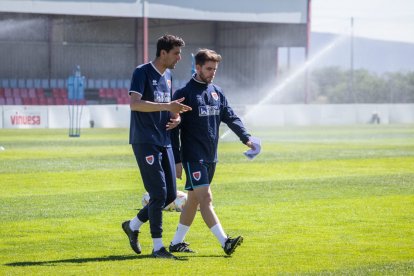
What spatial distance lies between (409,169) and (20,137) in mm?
17897

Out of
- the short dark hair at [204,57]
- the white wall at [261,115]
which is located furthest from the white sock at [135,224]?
the white wall at [261,115]

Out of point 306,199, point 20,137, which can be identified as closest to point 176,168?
point 306,199

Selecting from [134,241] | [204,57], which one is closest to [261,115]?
[134,241]

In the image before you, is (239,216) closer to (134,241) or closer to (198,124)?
(134,241)

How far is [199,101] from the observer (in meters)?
10.1

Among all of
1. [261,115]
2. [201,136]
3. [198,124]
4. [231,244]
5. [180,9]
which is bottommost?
[261,115]

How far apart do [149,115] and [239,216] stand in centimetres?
386

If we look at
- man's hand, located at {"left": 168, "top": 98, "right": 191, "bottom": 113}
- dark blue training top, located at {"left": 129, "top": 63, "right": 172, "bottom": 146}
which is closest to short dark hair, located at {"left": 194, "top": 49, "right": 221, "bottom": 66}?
dark blue training top, located at {"left": 129, "top": 63, "right": 172, "bottom": 146}

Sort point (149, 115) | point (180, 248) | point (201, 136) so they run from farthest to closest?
point (180, 248)
point (201, 136)
point (149, 115)

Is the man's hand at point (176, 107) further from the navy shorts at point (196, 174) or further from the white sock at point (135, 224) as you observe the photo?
the white sock at point (135, 224)

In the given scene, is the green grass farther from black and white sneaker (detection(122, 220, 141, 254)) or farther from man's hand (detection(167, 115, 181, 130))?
man's hand (detection(167, 115, 181, 130))

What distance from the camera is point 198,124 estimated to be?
10.1 metres

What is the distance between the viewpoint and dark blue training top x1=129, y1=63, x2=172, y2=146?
32.6 feet

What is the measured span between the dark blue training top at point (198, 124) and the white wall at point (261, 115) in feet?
102
